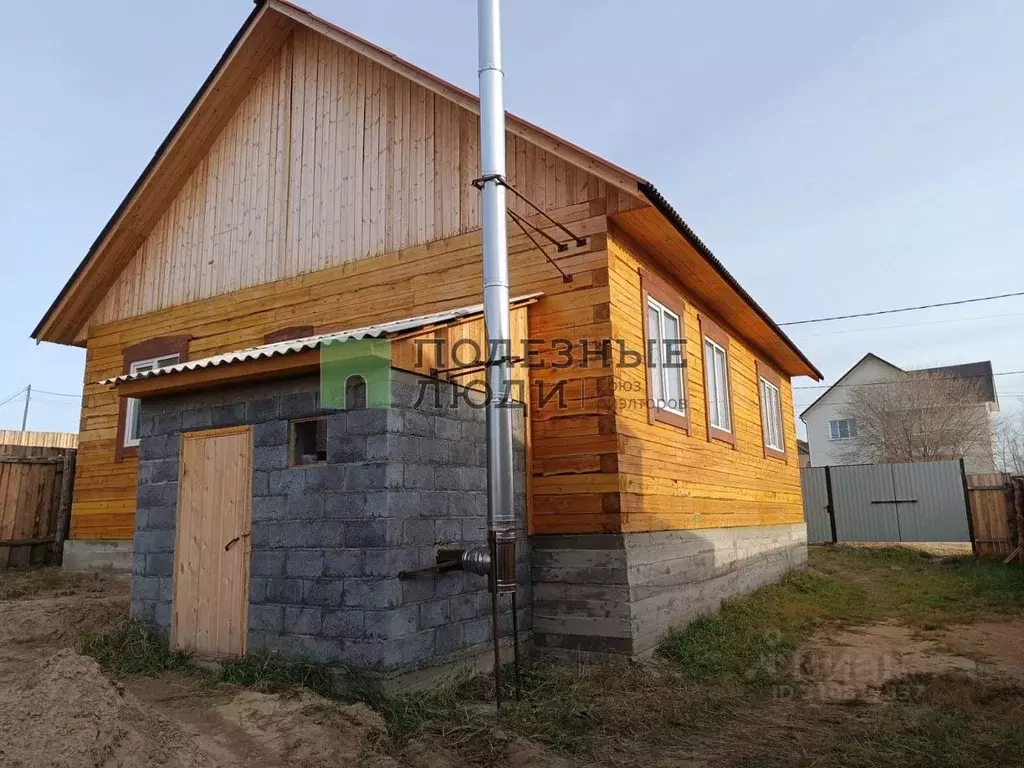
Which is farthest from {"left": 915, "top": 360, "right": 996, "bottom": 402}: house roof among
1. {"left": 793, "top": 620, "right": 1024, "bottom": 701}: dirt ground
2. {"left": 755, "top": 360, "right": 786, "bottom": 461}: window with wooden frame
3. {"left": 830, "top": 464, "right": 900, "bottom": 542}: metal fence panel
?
{"left": 793, "top": 620, "right": 1024, "bottom": 701}: dirt ground

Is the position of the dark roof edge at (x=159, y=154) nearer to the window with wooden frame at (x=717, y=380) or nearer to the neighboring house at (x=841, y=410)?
the window with wooden frame at (x=717, y=380)

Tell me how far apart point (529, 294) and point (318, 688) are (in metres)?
4.42

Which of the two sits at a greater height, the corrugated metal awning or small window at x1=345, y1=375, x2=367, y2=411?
the corrugated metal awning

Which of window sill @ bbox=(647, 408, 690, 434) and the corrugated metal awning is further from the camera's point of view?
window sill @ bbox=(647, 408, 690, 434)

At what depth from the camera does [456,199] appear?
884 centimetres

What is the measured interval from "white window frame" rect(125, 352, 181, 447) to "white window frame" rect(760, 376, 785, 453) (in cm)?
1042

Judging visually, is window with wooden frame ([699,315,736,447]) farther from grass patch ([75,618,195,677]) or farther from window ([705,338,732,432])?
grass patch ([75,618,195,677])

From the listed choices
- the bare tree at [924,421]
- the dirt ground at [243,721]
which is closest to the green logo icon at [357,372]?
the dirt ground at [243,721]

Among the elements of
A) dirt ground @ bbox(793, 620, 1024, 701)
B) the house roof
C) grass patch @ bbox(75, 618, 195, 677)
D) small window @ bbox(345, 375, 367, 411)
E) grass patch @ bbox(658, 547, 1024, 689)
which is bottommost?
dirt ground @ bbox(793, 620, 1024, 701)

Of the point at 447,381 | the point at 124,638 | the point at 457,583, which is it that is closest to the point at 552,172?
the point at 447,381

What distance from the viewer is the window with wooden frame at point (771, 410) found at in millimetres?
14234

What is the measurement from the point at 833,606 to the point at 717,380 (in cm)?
379

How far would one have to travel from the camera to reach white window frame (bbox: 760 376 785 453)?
14.4m

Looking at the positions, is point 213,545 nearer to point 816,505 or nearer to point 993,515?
point 993,515
